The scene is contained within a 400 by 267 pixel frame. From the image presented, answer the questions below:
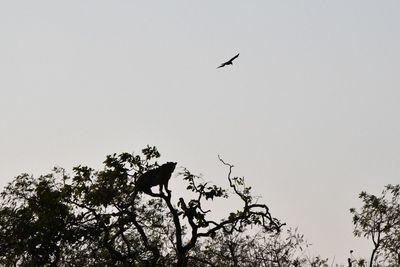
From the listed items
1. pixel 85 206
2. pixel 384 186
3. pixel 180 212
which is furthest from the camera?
pixel 384 186

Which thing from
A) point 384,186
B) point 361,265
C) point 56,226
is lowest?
point 56,226

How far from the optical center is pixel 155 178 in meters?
16.3

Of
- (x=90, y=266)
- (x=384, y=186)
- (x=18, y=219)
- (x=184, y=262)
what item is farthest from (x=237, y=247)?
(x=18, y=219)

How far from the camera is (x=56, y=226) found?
16.1 m

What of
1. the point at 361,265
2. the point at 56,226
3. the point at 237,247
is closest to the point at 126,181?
the point at 56,226

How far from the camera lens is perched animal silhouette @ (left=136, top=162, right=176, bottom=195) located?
1619cm

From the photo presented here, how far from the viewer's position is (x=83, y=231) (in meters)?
16.8

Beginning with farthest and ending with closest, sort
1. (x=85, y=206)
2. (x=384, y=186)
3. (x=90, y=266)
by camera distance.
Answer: (x=384, y=186)
(x=90, y=266)
(x=85, y=206)

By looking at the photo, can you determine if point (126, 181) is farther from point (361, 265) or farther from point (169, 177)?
point (361, 265)

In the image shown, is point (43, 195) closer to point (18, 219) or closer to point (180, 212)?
point (18, 219)

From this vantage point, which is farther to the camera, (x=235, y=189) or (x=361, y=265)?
(x=361, y=265)

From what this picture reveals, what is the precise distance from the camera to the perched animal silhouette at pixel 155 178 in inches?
637

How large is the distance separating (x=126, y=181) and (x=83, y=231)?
2239 millimetres

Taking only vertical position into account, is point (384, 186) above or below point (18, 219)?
above
